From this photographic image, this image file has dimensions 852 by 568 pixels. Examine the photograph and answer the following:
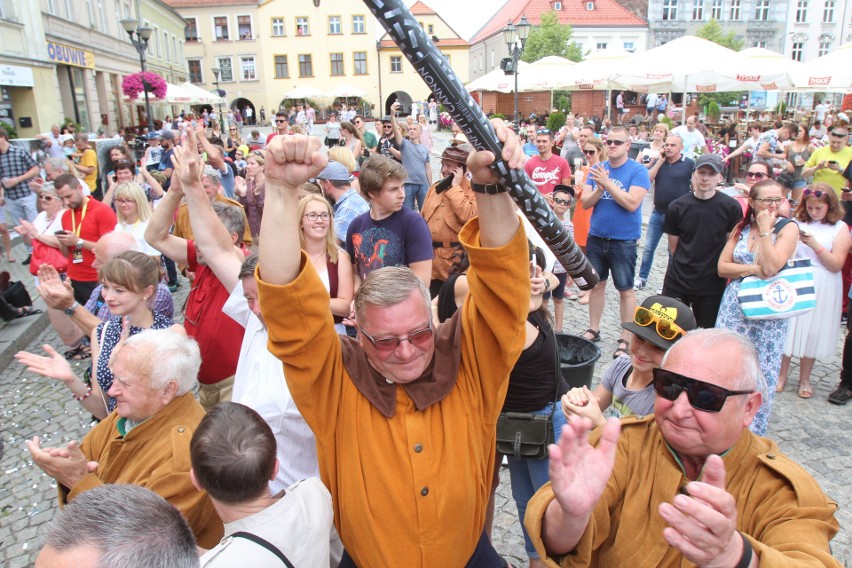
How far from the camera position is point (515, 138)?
1403 millimetres

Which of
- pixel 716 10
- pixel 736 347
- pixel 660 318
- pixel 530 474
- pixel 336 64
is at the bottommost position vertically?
pixel 530 474

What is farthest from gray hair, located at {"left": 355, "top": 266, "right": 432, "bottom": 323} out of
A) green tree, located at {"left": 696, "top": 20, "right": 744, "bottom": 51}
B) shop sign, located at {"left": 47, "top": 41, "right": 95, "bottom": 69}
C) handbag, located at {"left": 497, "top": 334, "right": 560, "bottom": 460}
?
green tree, located at {"left": 696, "top": 20, "right": 744, "bottom": 51}

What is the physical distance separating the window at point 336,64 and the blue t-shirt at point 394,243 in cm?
5428

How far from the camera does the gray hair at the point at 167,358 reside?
240 cm

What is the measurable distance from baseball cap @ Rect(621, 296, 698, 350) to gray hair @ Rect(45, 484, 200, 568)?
1.98 m

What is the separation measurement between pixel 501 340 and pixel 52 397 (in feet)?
17.2

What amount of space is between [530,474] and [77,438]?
146 inches

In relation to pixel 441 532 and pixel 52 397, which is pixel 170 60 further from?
pixel 441 532

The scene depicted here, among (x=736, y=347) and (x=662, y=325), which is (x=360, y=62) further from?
(x=736, y=347)

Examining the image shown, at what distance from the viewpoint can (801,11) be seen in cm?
5312

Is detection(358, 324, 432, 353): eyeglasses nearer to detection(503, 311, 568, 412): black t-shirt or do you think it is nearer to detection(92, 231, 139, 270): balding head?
detection(503, 311, 568, 412): black t-shirt

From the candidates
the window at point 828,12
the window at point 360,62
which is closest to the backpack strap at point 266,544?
the window at point 360,62

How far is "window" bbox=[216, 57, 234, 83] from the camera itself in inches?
2117

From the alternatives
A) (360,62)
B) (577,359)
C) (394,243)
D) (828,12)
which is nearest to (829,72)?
(577,359)
